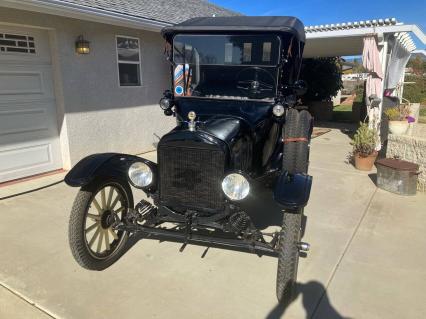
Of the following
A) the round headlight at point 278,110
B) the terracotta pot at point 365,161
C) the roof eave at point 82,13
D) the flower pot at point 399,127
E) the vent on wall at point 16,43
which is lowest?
the terracotta pot at point 365,161

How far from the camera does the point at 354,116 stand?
14.9 meters

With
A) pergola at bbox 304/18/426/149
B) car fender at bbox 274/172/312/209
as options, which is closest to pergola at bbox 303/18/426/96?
pergola at bbox 304/18/426/149

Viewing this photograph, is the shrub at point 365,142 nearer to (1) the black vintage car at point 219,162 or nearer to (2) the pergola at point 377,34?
(2) the pergola at point 377,34

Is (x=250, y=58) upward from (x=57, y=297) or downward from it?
upward

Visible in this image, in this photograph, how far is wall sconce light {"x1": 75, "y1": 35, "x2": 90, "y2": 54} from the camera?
6129 millimetres

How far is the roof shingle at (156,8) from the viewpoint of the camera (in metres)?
6.41

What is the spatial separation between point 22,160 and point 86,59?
2.08 meters

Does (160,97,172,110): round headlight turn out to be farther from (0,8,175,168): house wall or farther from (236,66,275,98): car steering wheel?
(0,8,175,168): house wall

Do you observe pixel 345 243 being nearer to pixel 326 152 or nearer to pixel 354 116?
pixel 326 152

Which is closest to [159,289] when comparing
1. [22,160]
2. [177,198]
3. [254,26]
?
[177,198]

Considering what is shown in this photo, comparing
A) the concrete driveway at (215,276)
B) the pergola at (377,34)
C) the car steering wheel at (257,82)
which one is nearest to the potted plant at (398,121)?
the pergola at (377,34)

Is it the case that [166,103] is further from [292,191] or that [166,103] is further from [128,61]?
[128,61]

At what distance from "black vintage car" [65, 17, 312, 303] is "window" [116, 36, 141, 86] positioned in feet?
11.5

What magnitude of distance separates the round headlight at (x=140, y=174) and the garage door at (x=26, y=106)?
342cm
